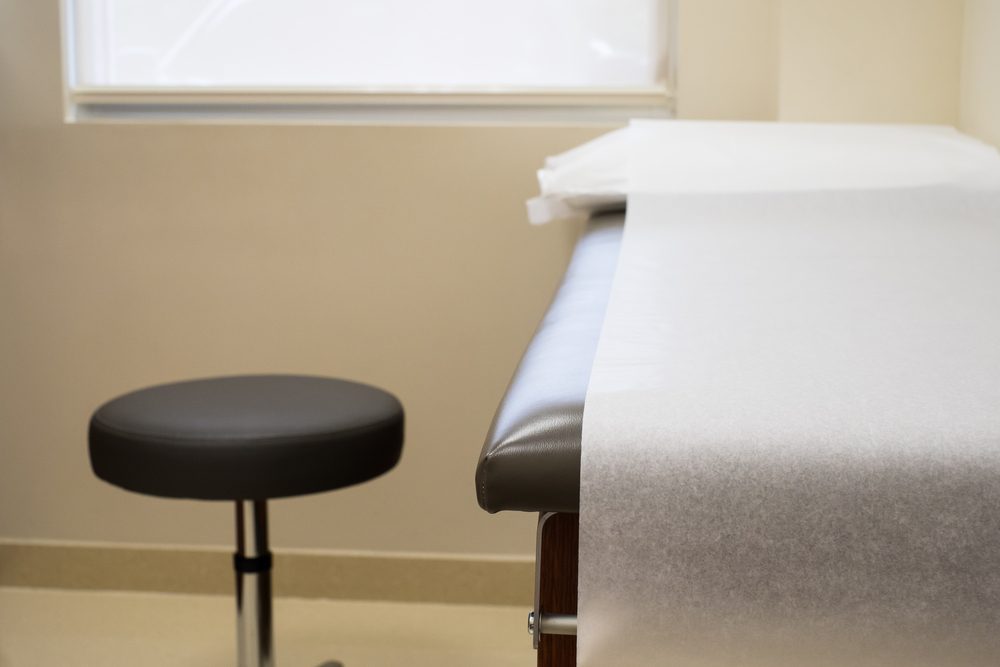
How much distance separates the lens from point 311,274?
6.86ft

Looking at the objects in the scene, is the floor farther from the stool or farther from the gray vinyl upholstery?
the gray vinyl upholstery

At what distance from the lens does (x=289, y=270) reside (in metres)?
2.09

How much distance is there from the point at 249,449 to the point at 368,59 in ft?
3.47

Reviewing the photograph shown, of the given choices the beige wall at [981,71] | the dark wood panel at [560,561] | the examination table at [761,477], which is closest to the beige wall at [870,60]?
the beige wall at [981,71]

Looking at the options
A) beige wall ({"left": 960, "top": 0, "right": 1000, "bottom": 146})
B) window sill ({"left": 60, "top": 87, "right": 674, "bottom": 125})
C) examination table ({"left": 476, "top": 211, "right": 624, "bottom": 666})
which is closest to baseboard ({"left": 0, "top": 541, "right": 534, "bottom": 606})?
window sill ({"left": 60, "top": 87, "right": 674, "bottom": 125})

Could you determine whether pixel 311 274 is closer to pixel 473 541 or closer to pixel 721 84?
pixel 473 541

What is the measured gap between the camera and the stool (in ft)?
4.32

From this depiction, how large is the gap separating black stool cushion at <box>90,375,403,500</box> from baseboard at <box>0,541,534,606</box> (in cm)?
70

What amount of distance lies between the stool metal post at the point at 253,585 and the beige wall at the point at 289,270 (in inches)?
24.3

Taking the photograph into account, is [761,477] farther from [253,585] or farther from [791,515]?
[253,585]

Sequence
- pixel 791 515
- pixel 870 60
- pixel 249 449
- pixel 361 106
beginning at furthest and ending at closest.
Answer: pixel 361 106 < pixel 870 60 < pixel 249 449 < pixel 791 515

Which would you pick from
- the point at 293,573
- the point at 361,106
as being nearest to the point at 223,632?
the point at 293,573

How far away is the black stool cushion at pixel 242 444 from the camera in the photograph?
4.32ft

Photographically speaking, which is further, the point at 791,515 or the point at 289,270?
the point at 289,270
